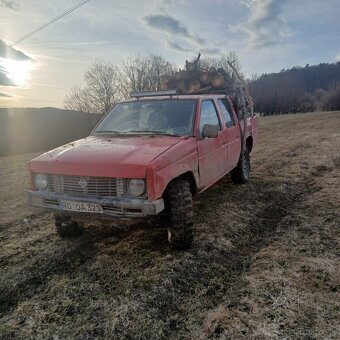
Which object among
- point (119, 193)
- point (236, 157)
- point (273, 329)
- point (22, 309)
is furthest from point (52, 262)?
point (236, 157)

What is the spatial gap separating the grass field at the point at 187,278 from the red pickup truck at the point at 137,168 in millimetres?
498

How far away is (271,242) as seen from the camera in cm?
459

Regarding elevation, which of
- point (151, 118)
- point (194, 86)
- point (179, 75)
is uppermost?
point (179, 75)

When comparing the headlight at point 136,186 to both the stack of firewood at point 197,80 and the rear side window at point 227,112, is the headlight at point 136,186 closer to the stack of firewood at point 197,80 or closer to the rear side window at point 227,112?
the rear side window at point 227,112

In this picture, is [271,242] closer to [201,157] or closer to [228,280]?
[228,280]

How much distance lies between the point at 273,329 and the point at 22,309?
232cm

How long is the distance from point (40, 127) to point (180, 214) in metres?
51.0

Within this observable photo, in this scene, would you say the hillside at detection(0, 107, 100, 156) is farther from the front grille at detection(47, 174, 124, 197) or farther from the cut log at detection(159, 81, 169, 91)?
the front grille at detection(47, 174, 124, 197)

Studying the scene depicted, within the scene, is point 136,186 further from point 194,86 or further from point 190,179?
point 194,86

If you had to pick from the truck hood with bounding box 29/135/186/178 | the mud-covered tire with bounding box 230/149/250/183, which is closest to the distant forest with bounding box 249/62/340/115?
the mud-covered tire with bounding box 230/149/250/183

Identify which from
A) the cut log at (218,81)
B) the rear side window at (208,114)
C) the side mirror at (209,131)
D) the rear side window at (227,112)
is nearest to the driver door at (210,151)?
the rear side window at (208,114)

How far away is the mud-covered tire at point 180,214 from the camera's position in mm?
3988

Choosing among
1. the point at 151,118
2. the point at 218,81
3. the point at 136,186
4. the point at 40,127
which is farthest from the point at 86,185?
the point at 40,127

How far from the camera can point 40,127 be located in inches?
1993
